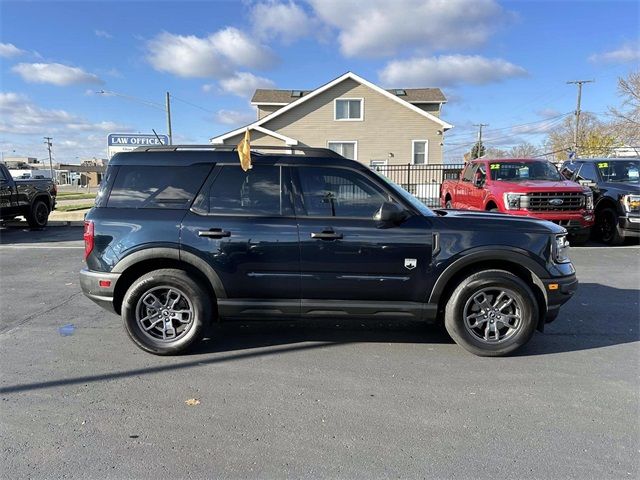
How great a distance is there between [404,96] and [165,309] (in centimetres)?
2878

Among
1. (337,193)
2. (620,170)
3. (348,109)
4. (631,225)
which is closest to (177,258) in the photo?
(337,193)

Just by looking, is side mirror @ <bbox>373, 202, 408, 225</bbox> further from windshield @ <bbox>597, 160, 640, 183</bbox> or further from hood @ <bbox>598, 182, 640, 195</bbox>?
windshield @ <bbox>597, 160, 640, 183</bbox>

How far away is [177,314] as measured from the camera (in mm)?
4242

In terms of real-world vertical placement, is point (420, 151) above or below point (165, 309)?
above

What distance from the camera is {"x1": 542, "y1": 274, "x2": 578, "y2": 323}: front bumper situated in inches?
162

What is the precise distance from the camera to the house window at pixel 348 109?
26906 millimetres

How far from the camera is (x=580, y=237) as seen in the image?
10.3 meters

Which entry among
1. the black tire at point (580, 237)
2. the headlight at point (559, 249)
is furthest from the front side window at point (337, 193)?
the black tire at point (580, 237)

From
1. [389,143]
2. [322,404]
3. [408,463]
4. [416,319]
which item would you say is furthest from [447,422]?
[389,143]

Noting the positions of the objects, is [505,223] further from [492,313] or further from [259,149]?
[259,149]

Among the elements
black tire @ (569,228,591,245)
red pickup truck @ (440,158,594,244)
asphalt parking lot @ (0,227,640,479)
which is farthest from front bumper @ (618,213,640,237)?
asphalt parking lot @ (0,227,640,479)

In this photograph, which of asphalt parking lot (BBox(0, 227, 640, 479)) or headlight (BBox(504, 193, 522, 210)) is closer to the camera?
asphalt parking lot (BBox(0, 227, 640, 479))

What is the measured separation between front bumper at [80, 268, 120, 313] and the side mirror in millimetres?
2469

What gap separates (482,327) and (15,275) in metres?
7.48
